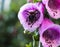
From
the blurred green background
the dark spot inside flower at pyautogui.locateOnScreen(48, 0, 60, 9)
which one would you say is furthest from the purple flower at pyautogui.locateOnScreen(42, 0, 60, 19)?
the blurred green background

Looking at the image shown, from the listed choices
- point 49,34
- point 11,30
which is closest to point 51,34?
point 49,34

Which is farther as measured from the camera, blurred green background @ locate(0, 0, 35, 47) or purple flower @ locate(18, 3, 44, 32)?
blurred green background @ locate(0, 0, 35, 47)

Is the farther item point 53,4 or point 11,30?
point 11,30

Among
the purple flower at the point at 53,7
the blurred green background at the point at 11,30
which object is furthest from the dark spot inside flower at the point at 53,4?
the blurred green background at the point at 11,30

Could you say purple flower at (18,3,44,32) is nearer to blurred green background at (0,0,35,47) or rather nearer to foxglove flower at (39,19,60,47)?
foxglove flower at (39,19,60,47)

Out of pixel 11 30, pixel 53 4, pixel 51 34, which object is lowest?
pixel 51 34

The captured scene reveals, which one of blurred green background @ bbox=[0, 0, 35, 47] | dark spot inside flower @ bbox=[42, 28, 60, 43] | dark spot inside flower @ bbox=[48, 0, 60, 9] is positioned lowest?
dark spot inside flower @ bbox=[42, 28, 60, 43]

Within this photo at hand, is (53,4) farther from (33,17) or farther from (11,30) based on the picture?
(11,30)
